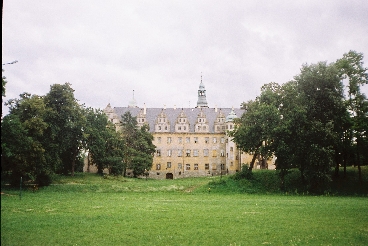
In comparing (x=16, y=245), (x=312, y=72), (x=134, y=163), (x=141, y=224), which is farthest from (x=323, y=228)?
(x=134, y=163)

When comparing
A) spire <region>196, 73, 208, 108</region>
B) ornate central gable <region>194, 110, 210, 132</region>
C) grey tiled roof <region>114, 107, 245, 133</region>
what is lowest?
ornate central gable <region>194, 110, 210, 132</region>

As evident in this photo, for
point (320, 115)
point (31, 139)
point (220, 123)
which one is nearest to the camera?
point (31, 139)

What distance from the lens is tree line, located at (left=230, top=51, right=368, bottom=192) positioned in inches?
1248

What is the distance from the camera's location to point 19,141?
27609mm

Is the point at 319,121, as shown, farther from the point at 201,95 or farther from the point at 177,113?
the point at 201,95

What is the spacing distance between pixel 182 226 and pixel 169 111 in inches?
2424

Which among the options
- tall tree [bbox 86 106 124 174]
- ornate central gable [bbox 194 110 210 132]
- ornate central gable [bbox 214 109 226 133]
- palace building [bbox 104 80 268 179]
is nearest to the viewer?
tall tree [bbox 86 106 124 174]

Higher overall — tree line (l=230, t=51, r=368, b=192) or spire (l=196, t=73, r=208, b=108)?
spire (l=196, t=73, r=208, b=108)

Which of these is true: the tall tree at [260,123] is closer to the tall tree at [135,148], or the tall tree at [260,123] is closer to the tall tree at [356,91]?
the tall tree at [356,91]

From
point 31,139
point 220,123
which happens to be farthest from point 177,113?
point 31,139

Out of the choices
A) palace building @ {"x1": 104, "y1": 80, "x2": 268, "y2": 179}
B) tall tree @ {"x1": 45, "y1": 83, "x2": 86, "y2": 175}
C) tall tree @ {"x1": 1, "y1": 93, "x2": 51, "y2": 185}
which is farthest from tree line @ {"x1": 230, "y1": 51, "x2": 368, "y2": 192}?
palace building @ {"x1": 104, "y1": 80, "x2": 268, "y2": 179}

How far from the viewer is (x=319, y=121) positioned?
3259cm

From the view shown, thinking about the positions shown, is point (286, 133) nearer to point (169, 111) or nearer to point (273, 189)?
point (273, 189)

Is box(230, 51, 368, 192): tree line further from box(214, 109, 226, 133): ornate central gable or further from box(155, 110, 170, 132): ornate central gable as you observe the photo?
box(155, 110, 170, 132): ornate central gable
